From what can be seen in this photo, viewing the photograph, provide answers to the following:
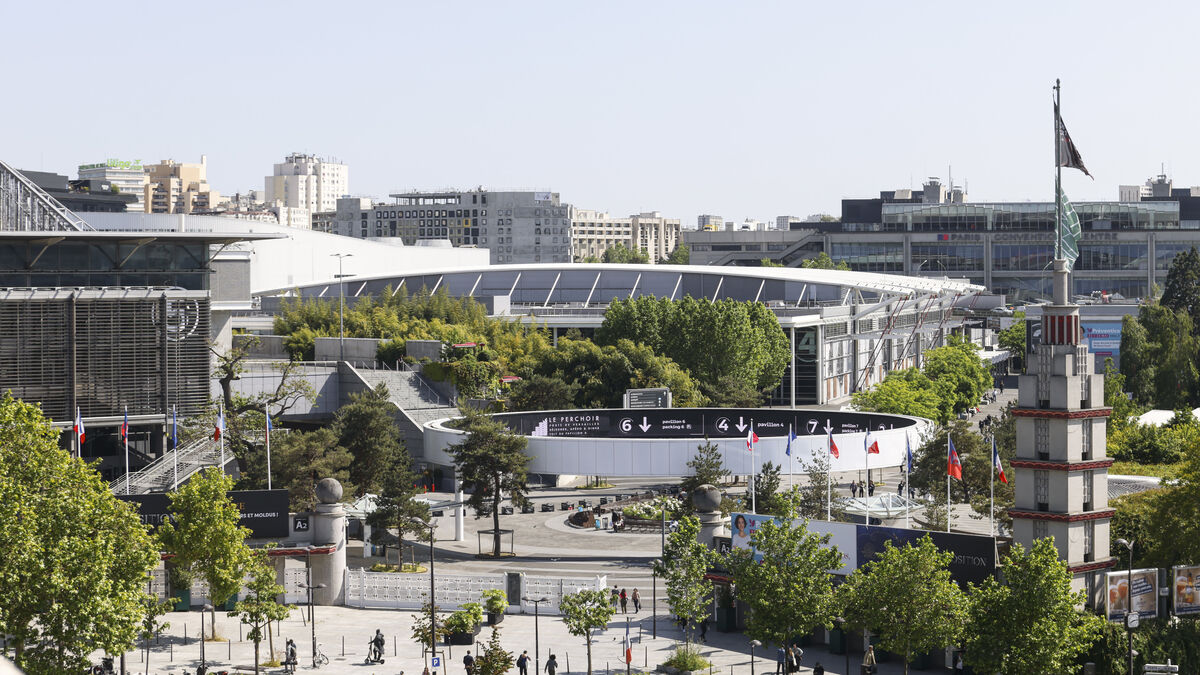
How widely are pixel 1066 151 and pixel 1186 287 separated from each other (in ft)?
330

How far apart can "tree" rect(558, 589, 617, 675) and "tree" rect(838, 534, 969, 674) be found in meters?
9.29

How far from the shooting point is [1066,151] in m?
60.5

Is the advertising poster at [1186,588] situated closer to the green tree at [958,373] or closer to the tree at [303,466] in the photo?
the tree at [303,466]

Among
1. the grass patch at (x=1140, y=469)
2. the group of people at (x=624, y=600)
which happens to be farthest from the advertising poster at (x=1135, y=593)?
the grass patch at (x=1140, y=469)

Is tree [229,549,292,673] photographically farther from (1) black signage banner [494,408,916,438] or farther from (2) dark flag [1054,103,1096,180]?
(1) black signage banner [494,408,916,438]

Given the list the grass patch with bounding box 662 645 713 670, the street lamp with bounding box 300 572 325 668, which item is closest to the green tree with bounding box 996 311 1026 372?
the street lamp with bounding box 300 572 325 668

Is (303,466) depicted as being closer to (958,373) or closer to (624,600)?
(624,600)

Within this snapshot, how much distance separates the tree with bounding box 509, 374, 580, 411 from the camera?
376 ft

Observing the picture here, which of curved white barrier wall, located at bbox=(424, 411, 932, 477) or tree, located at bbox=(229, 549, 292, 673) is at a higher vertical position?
curved white barrier wall, located at bbox=(424, 411, 932, 477)

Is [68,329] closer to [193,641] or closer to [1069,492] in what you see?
[193,641]

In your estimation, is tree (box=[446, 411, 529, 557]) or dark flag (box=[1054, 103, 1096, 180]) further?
tree (box=[446, 411, 529, 557])

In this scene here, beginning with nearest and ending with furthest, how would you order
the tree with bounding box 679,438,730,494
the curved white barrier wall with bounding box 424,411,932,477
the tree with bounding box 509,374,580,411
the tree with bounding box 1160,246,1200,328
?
the tree with bounding box 679,438,730,494 < the curved white barrier wall with bounding box 424,411,932,477 < the tree with bounding box 509,374,580,411 < the tree with bounding box 1160,246,1200,328

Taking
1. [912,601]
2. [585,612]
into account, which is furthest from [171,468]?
[912,601]

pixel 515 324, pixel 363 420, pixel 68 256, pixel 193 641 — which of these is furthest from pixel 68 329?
pixel 515 324
